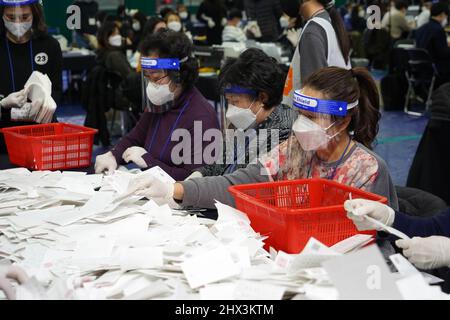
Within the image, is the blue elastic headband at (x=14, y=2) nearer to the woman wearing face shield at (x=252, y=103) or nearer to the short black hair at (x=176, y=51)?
the short black hair at (x=176, y=51)

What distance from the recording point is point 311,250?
1.61 m

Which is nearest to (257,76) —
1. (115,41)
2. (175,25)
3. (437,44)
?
(115,41)

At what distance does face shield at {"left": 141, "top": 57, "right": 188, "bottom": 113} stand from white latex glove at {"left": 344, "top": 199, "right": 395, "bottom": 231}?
5.40 ft

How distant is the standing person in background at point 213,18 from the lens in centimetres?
1230

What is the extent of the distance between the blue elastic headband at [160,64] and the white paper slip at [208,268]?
5.69ft

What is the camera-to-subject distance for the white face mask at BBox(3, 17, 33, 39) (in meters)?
3.42

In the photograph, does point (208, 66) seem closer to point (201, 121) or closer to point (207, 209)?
point (201, 121)

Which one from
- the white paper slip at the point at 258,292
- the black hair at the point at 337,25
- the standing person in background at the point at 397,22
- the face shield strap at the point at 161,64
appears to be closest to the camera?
the white paper slip at the point at 258,292

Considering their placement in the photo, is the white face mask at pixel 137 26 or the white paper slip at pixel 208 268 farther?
the white face mask at pixel 137 26

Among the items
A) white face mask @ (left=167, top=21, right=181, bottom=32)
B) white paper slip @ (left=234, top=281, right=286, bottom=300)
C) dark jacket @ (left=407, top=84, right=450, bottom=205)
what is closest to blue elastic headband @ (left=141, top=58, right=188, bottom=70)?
dark jacket @ (left=407, top=84, right=450, bottom=205)

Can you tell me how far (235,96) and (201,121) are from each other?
54 cm

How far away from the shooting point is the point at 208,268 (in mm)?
1612

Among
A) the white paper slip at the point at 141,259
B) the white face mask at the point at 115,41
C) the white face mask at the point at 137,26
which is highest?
the white face mask at the point at 115,41

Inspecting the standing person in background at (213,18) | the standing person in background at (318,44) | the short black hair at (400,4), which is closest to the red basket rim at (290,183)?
the standing person in background at (318,44)
